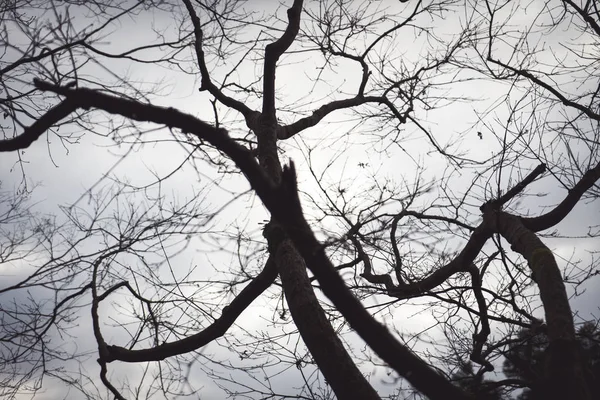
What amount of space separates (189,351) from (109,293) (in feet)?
3.35

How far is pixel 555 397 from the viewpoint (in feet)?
5.79

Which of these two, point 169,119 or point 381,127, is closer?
point 169,119

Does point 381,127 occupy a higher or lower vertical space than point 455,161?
higher

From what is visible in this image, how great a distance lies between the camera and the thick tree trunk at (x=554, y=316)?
5.88 ft

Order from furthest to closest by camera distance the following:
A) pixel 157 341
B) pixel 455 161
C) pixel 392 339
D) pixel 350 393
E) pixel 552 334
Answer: pixel 455 161
pixel 157 341
pixel 552 334
pixel 350 393
pixel 392 339

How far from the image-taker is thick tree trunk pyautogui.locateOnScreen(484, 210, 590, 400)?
1.79m

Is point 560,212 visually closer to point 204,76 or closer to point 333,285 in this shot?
point 333,285

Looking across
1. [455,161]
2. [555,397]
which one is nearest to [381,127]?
[455,161]

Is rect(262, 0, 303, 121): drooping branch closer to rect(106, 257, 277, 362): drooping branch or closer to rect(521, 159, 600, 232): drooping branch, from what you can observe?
rect(106, 257, 277, 362): drooping branch

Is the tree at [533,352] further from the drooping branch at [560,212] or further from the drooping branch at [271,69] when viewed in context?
the drooping branch at [271,69]

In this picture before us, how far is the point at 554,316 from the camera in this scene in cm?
234

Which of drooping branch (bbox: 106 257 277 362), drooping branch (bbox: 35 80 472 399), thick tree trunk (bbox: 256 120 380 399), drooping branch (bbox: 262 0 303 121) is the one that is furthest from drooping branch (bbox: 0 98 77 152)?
drooping branch (bbox: 262 0 303 121)

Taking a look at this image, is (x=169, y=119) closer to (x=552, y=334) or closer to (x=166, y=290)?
(x=552, y=334)

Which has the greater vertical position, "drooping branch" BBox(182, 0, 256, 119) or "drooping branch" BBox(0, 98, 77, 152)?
"drooping branch" BBox(182, 0, 256, 119)
